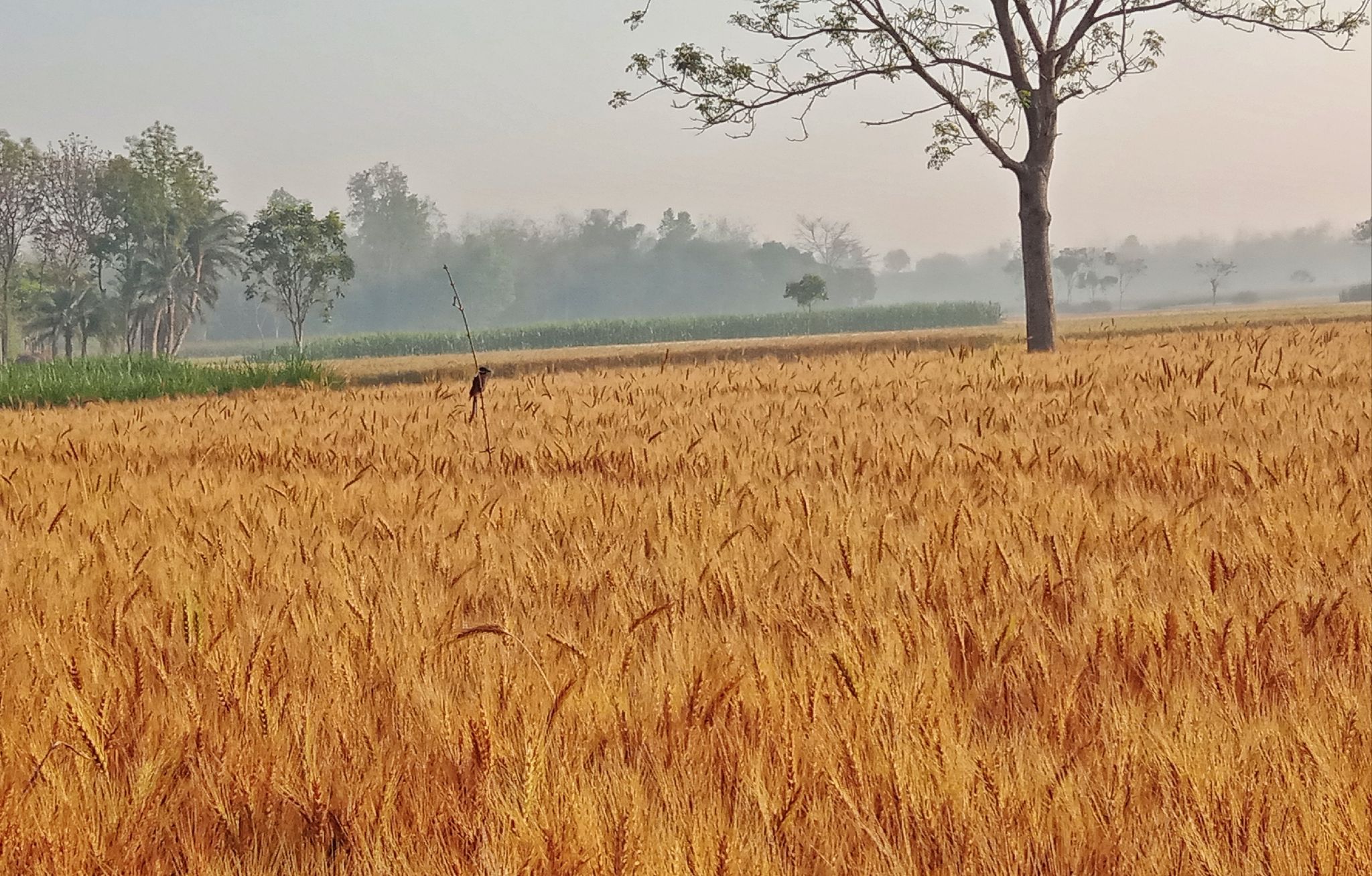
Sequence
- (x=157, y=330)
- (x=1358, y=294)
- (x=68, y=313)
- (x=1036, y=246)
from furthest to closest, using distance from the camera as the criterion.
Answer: (x=1358, y=294) → (x=157, y=330) → (x=68, y=313) → (x=1036, y=246)

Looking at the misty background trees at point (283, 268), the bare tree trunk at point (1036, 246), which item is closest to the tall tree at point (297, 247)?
the misty background trees at point (283, 268)

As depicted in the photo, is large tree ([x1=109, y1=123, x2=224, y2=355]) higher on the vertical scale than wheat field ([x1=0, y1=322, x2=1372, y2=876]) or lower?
higher

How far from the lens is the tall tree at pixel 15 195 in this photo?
199ft

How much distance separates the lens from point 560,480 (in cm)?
471

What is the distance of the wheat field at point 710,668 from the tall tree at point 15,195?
66600mm

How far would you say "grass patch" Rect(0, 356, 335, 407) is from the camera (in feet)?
60.4

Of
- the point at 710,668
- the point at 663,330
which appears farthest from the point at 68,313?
the point at 710,668

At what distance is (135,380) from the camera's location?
62.4 ft

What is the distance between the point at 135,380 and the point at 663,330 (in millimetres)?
81251

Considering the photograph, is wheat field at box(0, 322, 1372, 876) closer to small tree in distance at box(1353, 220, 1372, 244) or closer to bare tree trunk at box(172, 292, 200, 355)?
bare tree trunk at box(172, 292, 200, 355)

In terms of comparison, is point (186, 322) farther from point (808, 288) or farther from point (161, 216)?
point (808, 288)

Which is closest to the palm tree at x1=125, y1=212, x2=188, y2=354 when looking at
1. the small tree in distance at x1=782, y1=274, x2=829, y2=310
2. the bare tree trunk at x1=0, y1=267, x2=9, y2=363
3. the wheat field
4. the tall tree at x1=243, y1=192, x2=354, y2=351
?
the bare tree trunk at x1=0, y1=267, x2=9, y2=363

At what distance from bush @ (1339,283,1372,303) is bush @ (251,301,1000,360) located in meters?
43.2

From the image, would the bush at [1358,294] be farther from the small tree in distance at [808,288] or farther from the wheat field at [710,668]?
the wheat field at [710,668]
